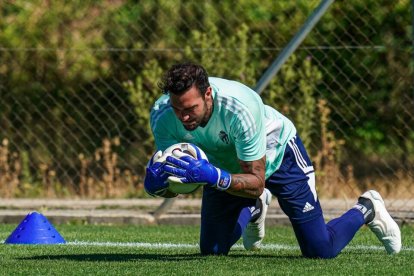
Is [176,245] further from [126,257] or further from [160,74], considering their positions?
[160,74]

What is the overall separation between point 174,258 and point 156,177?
100cm

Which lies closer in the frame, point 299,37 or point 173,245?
point 173,245

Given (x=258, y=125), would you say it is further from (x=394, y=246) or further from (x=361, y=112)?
(x=361, y=112)

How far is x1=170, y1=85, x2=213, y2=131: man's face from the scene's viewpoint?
650cm

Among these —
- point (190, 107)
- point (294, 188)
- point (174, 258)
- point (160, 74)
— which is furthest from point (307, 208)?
point (160, 74)

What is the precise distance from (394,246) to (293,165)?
33.8 inches

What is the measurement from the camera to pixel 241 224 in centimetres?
783

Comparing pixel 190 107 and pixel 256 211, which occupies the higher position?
pixel 190 107

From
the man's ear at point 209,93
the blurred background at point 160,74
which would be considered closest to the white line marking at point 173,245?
the man's ear at point 209,93

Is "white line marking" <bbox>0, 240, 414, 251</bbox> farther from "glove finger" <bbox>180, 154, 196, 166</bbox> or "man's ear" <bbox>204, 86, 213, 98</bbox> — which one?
"glove finger" <bbox>180, 154, 196, 166</bbox>

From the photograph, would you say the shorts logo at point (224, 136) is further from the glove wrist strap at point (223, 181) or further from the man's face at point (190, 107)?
the glove wrist strap at point (223, 181)

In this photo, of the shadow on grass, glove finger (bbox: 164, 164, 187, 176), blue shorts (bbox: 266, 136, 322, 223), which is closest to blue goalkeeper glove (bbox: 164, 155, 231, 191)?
glove finger (bbox: 164, 164, 187, 176)

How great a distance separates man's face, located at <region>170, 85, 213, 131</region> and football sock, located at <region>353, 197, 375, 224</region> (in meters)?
1.69

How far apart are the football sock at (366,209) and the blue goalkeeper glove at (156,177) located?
176 cm
